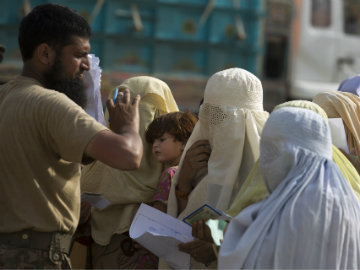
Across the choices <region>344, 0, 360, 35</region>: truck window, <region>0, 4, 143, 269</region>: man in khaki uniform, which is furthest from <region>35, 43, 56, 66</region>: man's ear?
<region>344, 0, 360, 35</region>: truck window

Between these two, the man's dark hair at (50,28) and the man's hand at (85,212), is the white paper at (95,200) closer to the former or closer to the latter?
the man's hand at (85,212)

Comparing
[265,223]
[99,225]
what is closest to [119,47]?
[99,225]

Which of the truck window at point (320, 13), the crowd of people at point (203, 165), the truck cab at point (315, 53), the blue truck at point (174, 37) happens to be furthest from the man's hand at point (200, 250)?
the truck window at point (320, 13)

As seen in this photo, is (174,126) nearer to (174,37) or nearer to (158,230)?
(158,230)

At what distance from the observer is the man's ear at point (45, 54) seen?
118 inches

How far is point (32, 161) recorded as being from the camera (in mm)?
2877

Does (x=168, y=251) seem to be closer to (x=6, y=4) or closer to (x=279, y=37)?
(x=6, y=4)

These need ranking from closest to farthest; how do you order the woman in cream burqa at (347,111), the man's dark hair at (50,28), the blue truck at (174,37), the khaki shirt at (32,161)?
the khaki shirt at (32,161), the man's dark hair at (50,28), the woman in cream burqa at (347,111), the blue truck at (174,37)

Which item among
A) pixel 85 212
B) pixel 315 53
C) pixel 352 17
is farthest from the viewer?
pixel 352 17

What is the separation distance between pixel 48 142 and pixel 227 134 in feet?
2.91

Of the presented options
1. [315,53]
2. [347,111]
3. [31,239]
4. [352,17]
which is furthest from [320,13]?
[31,239]

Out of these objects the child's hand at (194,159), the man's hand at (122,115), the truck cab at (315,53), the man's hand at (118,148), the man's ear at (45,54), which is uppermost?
the man's ear at (45,54)

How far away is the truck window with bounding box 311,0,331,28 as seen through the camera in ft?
34.6

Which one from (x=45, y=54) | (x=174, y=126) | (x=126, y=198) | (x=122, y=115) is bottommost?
(x=126, y=198)
